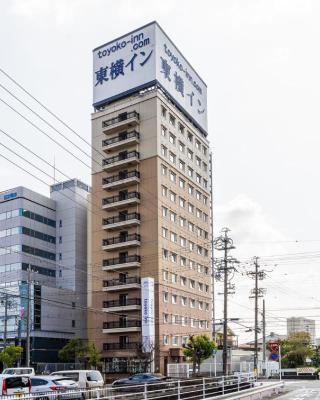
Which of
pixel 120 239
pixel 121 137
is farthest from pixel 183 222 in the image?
pixel 121 137

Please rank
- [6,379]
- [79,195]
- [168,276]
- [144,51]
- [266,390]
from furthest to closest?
1. [79,195]
2. [144,51]
3. [168,276]
4. [266,390]
5. [6,379]

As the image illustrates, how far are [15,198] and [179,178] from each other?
26.4 meters

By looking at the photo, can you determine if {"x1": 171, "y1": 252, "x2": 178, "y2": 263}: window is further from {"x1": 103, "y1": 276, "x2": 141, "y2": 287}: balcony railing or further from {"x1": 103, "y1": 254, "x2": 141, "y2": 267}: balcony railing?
{"x1": 103, "y1": 276, "x2": 141, "y2": 287}: balcony railing

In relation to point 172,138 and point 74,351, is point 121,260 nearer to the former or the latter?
point 74,351

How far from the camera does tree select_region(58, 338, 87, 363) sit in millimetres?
72125

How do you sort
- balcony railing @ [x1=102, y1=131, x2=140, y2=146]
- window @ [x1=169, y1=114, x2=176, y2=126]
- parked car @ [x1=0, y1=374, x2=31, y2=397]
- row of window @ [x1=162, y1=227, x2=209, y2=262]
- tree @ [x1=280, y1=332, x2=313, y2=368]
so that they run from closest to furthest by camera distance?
parked car @ [x1=0, y1=374, x2=31, y2=397] < row of window @ [x1=162, y1=227, x2=209, y2=262] < balcony railing @ [x1=102, y1=131, x2=140, y2=146] < window @ [x1=169, y1=114, x2=176, y2=126] < tree @ [x1=280, y1=332, x2=313, y2=368]

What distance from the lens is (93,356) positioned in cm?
7038

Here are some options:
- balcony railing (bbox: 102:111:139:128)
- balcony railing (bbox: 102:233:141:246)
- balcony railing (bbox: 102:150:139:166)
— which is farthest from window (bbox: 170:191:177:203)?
balcony railing (bbox: 102:111:139:128)

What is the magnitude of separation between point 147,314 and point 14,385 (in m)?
43.4

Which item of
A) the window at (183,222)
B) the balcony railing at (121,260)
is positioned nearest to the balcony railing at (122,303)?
the balcony railing at (121,260)

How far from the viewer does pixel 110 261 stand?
259ft

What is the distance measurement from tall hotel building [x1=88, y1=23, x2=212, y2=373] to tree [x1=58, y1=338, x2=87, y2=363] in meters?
3.60

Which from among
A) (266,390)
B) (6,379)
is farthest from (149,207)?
(6,379)

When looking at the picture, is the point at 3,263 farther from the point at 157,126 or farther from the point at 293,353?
the point at 293,353
